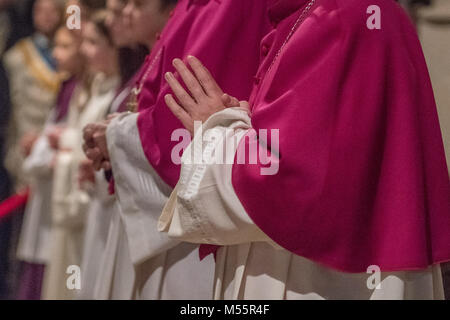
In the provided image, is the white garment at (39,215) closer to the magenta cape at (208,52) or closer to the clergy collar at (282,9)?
the magenta cape at (208,52)

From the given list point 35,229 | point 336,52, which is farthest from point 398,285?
point 35,229

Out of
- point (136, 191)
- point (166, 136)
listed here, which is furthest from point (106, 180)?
point (166, 136)

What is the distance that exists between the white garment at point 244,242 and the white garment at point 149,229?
0.59 meters

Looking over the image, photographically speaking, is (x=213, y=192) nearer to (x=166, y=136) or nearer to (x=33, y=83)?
(x=166, y=136)

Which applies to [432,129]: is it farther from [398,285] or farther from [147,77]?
[147,77]

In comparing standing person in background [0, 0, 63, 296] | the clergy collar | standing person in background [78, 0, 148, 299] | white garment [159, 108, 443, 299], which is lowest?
white garment [159, 108, 443, 299]

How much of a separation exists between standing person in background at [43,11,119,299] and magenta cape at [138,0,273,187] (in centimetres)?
172

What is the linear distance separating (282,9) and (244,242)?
0.59 metres

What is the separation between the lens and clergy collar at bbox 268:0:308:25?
2.28 meters

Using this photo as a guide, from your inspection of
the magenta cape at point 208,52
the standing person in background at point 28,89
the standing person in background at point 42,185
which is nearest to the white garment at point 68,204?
the standing person in background at point 42,185

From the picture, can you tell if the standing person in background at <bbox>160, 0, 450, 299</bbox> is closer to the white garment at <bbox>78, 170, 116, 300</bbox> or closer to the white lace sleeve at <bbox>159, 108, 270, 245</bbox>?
the white lace sleeve at <bbox>159, 108, 270, 245</bbox>

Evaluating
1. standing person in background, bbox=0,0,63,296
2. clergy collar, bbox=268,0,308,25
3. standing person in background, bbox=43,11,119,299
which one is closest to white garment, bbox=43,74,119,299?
standing person in background, bbox=43,11,119,299

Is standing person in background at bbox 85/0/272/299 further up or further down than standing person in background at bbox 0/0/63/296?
further down

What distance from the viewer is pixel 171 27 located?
298 cm
